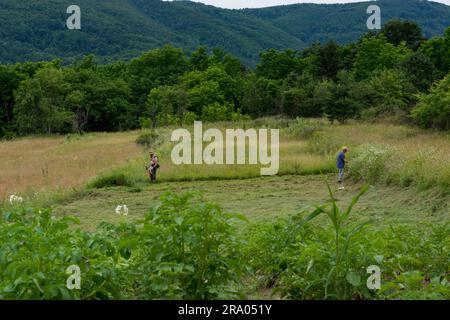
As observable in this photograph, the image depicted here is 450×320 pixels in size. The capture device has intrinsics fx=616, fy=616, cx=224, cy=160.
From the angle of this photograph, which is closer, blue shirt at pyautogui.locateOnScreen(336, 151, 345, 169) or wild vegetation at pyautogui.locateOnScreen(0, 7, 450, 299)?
wild vegetation at pyautogui.locateOnScreen(0, 7, 450, 299)

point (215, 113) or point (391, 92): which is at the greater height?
point (391, 92)

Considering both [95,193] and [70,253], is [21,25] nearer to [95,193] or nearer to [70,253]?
[95,193]

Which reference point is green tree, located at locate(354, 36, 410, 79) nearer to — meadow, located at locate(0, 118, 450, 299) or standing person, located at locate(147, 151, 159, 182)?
standing person, located at locate(147, 151, 159, 182)

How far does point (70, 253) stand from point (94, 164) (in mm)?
23829

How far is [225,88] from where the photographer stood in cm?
7088

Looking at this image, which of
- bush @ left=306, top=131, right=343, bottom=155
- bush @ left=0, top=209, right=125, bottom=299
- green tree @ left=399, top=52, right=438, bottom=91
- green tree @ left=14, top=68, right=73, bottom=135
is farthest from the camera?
green tree @ left=14, top=68, right=73, bottom=135

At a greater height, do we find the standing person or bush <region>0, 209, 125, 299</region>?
bush <region>0, 209, 125, 299</region>

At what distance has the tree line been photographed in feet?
153

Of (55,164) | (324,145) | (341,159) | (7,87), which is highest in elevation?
(7,87)

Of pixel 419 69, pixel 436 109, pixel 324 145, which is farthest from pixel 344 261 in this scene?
pixel 419 69

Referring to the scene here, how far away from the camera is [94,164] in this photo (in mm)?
27594

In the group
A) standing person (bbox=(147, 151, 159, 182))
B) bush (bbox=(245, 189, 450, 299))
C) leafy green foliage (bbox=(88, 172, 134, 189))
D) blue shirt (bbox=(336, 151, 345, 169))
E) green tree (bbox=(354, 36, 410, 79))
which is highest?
green tree (bbox=(354, 36, 410, 79))

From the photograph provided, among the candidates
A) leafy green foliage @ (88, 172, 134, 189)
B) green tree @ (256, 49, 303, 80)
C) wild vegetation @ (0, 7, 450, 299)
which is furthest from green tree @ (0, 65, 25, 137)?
leafy green foliage @ (88, 172, 134, 189)

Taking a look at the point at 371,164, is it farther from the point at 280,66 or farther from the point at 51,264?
the point at 280,66
